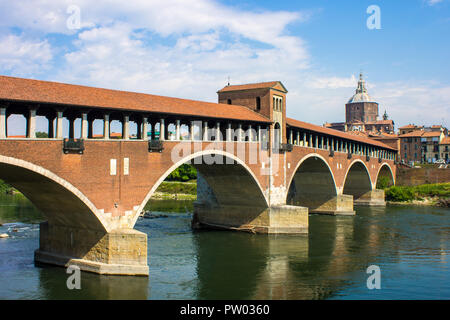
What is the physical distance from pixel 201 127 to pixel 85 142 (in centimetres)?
1005

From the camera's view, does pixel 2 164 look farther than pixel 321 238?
No

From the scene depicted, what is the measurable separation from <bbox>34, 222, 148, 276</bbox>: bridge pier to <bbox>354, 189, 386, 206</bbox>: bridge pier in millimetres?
50159

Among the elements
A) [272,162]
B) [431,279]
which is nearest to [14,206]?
[272,162]

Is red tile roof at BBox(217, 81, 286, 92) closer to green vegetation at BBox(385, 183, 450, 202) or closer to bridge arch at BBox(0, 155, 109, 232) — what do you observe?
bridge arch at BBox(0, 155, 109, 232)

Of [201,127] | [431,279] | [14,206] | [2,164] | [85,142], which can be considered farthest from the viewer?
[14,206]

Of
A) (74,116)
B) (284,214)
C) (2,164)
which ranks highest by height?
(74,116)

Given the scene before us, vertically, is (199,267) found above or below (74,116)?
below

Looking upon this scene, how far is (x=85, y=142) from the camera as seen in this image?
932 inches

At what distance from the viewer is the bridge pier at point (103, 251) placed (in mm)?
24109

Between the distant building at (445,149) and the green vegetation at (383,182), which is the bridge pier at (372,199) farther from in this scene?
the distant building at (445,149)

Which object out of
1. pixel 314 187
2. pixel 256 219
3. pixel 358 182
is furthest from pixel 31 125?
pixel 358 182

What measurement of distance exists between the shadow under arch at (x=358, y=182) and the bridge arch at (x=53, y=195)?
168 ft
